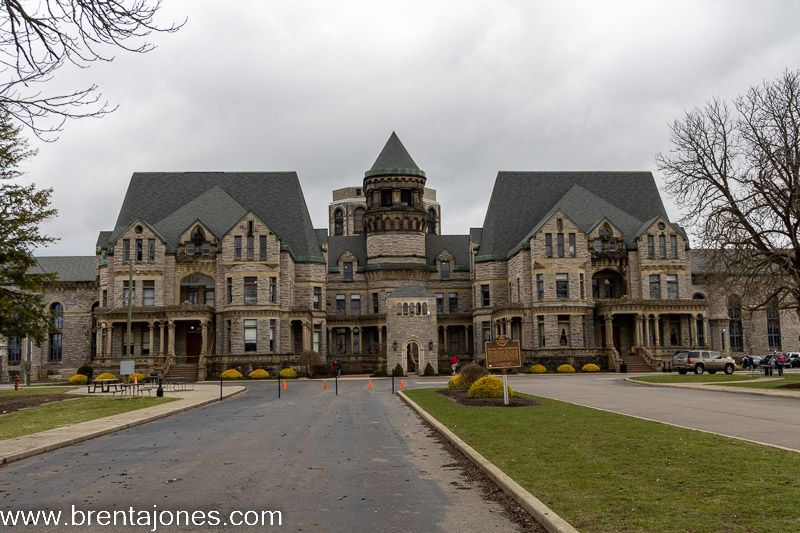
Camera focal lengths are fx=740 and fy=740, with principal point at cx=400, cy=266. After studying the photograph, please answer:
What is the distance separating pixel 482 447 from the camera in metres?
14.8

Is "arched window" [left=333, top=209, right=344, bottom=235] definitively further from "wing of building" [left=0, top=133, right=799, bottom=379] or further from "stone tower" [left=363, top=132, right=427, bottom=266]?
"stone tower" [left=363, top=132, right=427, bottom=266]

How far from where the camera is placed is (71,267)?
265ft

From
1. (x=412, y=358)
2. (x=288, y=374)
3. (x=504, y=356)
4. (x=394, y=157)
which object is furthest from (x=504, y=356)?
(x=394, y=157)

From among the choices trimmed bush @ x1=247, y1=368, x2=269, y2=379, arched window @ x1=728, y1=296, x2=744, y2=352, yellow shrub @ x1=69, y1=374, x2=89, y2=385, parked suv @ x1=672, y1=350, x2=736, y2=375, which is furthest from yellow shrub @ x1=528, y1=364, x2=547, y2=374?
yellow shrub @ x1=69, y1=374, x2=89, y2=385

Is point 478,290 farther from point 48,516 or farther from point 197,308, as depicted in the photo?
point 48,516

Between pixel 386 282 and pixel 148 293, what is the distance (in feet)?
79.4

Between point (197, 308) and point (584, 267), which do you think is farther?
point (584, 267)

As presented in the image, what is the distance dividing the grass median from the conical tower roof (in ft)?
158

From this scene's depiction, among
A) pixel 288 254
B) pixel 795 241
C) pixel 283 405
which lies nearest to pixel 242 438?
pixel 283 405

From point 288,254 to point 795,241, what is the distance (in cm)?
4615

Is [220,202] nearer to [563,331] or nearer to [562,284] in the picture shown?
→ [562,284]

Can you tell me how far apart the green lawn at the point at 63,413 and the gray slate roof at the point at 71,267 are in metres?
47.6

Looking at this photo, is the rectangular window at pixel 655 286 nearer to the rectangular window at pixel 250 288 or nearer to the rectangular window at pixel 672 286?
the rectangular window at pixel 672 286

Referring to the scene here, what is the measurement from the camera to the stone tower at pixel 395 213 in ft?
259
